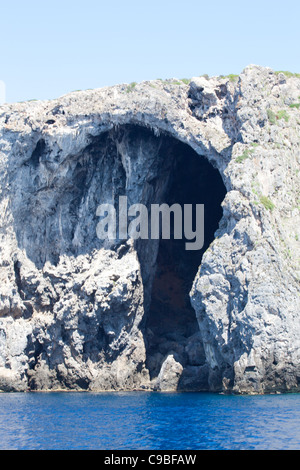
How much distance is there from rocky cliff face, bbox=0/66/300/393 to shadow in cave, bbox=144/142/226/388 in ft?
1.03

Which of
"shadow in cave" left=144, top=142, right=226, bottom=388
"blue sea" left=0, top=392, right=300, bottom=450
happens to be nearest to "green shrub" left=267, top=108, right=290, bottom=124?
"shadow in cave" left=144, top=142, right=226, bottom=388

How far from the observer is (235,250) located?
44.4 meters

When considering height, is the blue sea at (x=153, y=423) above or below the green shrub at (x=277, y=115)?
below

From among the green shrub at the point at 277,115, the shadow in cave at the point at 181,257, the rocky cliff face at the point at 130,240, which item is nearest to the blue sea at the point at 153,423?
the rocky cliff face at the point at 130,240

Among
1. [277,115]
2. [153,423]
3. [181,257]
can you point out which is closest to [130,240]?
[181,257]

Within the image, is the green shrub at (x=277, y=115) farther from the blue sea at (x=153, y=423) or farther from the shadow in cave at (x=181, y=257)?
the blue sea at (x=153, y=423)

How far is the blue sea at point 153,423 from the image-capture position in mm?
25797

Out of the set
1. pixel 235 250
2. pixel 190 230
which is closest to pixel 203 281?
pixel 235 250

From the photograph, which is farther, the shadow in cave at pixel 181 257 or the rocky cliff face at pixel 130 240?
the shadow in cave at pixel 181 257

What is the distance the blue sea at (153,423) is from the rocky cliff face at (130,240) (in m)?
6.90

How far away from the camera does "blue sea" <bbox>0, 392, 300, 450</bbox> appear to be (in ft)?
84.6

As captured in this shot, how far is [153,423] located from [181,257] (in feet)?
97.0
